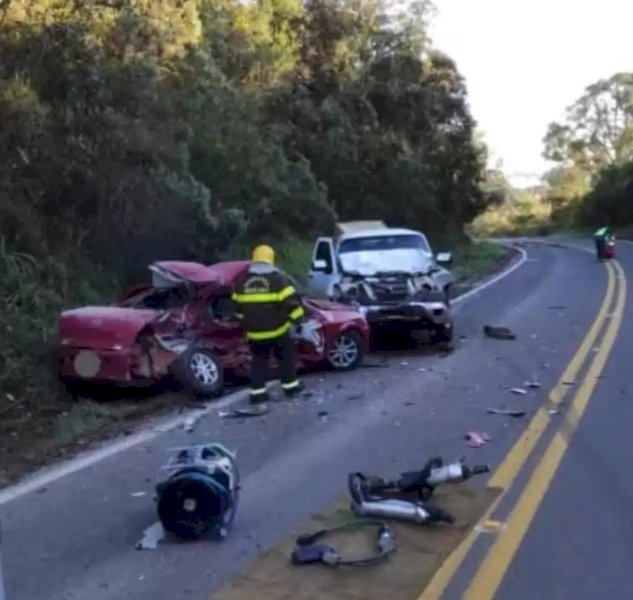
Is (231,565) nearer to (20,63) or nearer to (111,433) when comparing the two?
(111,433)

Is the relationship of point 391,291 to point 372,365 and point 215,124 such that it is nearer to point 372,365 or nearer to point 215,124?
point 372,365

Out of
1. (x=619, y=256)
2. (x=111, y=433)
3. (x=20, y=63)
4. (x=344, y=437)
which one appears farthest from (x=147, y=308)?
(x=619, y=256)

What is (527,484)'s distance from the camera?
29.2 feet

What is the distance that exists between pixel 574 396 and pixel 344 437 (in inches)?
122

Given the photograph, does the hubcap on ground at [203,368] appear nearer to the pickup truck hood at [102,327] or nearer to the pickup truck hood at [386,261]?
the pickup truck hood at [102,327]

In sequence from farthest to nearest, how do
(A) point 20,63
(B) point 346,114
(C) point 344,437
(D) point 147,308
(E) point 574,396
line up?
(B) point 346,114 → (A) point 20,63 → (D) point 147,308 → (E) point 574,396 → (C) point 344,437

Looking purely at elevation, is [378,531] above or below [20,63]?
below

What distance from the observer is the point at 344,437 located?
36.9ft

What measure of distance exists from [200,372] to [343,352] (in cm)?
280

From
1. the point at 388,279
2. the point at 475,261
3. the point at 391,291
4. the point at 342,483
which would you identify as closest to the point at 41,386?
the point at 342,483

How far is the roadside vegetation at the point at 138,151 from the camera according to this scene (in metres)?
16.3

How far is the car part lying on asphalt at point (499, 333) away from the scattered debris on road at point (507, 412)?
6922 millimetres

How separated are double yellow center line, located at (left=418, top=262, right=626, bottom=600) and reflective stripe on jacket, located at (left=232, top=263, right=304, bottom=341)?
2896 millimetres

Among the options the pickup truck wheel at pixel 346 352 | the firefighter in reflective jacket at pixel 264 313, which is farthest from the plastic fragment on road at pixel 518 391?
the pickup truck wheel at pixel 346 352
